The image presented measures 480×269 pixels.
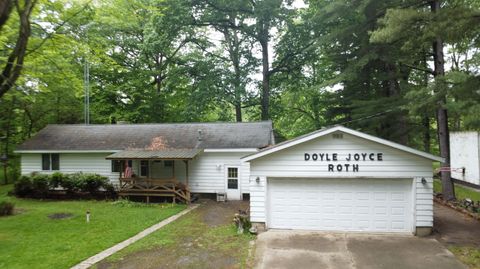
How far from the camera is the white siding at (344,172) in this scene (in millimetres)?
10398

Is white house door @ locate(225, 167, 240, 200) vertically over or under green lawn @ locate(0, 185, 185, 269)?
over

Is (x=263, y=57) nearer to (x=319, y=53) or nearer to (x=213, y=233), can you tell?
(x=319, y=53)

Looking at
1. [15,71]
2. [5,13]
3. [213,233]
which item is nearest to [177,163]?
[213,233]

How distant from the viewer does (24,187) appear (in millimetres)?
17875

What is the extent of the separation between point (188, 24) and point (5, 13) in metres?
17.6

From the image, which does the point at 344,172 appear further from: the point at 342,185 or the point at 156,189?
the point at 156,189

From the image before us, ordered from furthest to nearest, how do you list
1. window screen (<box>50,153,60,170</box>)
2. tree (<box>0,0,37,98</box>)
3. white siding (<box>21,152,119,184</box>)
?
window screen (<box>50,153,60,170</box>)
white siding (<box>21,152,119,184</box>)
tree (<box>0,0,37,98</box>)

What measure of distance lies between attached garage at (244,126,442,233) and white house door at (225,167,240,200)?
6030mm

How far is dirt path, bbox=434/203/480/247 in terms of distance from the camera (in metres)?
9.71

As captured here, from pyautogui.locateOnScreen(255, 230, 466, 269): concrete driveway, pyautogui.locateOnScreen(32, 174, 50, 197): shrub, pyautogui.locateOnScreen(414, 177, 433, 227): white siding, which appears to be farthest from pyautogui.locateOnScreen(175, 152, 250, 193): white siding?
pyautogui.locateOnScreen(414, 177, 433, 227): white siding

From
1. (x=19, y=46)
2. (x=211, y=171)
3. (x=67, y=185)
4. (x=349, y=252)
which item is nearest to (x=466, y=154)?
(x=349, y=252)

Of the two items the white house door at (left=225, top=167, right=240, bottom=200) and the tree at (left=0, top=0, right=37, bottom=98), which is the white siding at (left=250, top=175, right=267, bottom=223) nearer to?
the white house door at (left=225, top=167, right=240, bottom=200)

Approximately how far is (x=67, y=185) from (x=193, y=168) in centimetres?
673

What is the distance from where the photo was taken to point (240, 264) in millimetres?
8156
